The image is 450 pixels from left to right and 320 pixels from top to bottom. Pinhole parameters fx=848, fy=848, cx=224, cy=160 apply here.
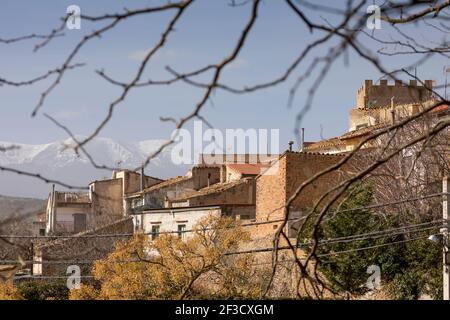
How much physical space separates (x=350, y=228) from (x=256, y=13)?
16472mm

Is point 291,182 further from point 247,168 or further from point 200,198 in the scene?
point 247,168

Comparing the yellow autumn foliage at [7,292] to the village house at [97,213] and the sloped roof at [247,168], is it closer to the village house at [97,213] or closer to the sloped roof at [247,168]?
the village house at [97,213]

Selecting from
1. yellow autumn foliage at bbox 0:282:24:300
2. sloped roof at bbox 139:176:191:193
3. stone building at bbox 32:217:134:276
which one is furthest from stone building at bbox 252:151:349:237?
sloped roof at bbox 139:176:191:193

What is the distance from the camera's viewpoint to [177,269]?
16922mm

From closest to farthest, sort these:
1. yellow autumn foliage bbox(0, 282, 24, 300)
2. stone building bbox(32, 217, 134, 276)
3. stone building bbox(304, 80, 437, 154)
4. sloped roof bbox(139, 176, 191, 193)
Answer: yellow autumn foliage bbox(0, 282, 24, 300) → stone building bbox(32, 217, 134, 276) → stone building bbox(304, 80, 437, 154) → sloped roof bbox(139, 176, 191, 193)

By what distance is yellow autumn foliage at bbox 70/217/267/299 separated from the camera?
16406 mm

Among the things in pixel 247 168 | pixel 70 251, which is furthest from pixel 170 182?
pixel 70 251

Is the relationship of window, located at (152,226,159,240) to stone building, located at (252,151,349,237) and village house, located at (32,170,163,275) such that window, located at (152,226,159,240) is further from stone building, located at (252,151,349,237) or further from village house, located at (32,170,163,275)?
stone building, located at (252,151,349,237)

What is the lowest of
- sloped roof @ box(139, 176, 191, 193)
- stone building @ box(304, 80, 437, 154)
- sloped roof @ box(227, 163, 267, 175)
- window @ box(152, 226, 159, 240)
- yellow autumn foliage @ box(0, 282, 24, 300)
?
yellow autumn foliage @ box(0, 282, 24, 300)

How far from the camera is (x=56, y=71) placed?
2.36m

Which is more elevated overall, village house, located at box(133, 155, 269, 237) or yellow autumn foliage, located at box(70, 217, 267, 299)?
village house, located at box(133, 155, 269, 237)

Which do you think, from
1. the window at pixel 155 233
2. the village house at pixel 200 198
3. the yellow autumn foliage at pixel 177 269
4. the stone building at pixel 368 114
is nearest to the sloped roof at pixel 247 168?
the village house at pixel 200 198
